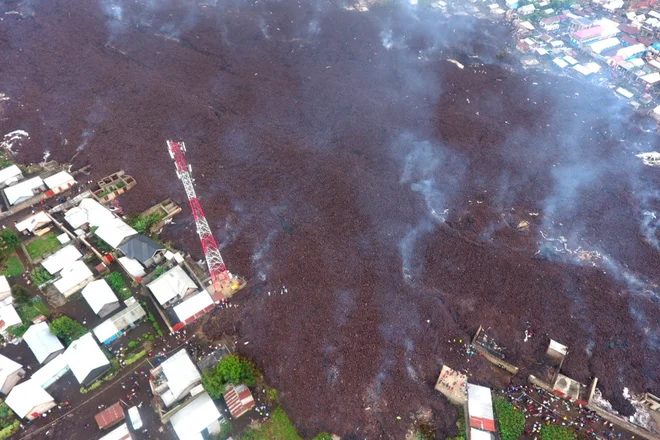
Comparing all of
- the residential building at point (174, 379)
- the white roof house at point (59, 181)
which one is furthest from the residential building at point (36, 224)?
the residential building at point (174, 379)

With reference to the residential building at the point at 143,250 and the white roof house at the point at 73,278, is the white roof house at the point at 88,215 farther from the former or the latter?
the white roof house at the point at 73,278

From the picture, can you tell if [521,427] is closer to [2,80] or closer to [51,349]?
[51,349]

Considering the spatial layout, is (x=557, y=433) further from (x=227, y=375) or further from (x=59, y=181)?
(x=59, y=181)

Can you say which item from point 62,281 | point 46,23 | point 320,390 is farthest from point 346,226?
point 46,23

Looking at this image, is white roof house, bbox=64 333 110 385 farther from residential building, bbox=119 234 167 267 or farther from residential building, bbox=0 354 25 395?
residential building, bbox=119 234 167 267

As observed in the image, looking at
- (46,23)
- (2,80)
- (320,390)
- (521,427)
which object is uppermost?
(46,23)

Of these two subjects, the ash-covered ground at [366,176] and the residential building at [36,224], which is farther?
the residential building at [36,224]

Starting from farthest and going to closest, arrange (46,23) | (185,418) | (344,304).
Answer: (46,23) → (344,304) → (185,418)
